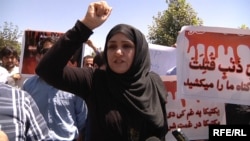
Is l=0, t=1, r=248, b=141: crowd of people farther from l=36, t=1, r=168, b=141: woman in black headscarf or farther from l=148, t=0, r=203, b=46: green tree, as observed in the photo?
l=148, t=0, r=203, b=46: green tree

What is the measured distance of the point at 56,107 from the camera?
2576 millimetres

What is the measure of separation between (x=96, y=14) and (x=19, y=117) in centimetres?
63

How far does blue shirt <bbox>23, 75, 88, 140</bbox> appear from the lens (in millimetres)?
2562

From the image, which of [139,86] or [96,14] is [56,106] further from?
[96,14]

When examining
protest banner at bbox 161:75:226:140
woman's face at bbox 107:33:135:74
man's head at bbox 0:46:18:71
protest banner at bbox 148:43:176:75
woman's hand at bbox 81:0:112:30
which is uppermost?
woman's hand at bbox 81:0:112:30

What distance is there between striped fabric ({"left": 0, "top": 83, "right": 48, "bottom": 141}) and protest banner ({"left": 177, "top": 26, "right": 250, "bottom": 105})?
137cm

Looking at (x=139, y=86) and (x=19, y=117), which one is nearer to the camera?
(x=19, y=117)

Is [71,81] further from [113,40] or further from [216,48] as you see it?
[216,48]

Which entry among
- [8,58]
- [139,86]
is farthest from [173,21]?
[139,86]

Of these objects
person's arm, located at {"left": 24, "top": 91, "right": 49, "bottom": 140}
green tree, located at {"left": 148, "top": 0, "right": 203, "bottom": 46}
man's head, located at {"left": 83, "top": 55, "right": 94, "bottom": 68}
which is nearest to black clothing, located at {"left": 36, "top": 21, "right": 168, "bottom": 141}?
person's arm, located at {"left": 24, "top": 91, "right": 49, "bottom": 140}

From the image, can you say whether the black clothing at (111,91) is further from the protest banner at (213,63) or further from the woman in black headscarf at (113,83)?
the protest banner at (213,63)

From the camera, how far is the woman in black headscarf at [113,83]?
1537 millimetres

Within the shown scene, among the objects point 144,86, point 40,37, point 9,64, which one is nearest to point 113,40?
point 144,86

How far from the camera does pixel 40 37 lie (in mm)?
3855
